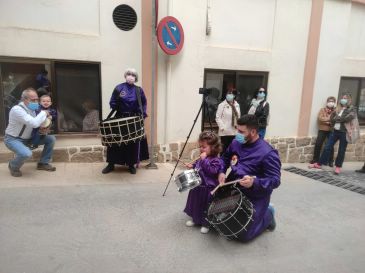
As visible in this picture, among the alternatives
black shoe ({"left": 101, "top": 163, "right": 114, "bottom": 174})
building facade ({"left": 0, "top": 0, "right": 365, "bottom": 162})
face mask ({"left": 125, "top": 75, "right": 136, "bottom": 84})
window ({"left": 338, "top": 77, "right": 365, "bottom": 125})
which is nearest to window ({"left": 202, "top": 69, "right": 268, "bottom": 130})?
building facade ({"left": 0, "top": 0, "right": 365, "bottom": 162})

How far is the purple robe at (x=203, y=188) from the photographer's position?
10.4 feet

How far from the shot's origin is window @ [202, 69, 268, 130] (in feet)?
21.0

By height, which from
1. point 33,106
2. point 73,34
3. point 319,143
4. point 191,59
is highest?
point 73,34

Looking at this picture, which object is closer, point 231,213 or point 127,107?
point 231,213

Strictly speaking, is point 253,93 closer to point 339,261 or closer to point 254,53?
point 254,53

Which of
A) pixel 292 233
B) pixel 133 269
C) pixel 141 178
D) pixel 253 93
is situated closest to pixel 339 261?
pixel 292 233

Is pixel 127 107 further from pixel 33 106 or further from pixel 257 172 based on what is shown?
pixel 257 172

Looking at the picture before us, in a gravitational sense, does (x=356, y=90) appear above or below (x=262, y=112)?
above

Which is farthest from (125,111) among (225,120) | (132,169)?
(225,120)

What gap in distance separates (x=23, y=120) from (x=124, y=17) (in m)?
2.57

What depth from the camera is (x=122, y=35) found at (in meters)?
5.44

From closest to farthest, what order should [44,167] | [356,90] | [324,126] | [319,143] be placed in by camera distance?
[44,167]
[324,126]
[319,143]
[356,90]

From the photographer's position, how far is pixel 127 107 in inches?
188

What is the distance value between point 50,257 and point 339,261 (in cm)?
273
